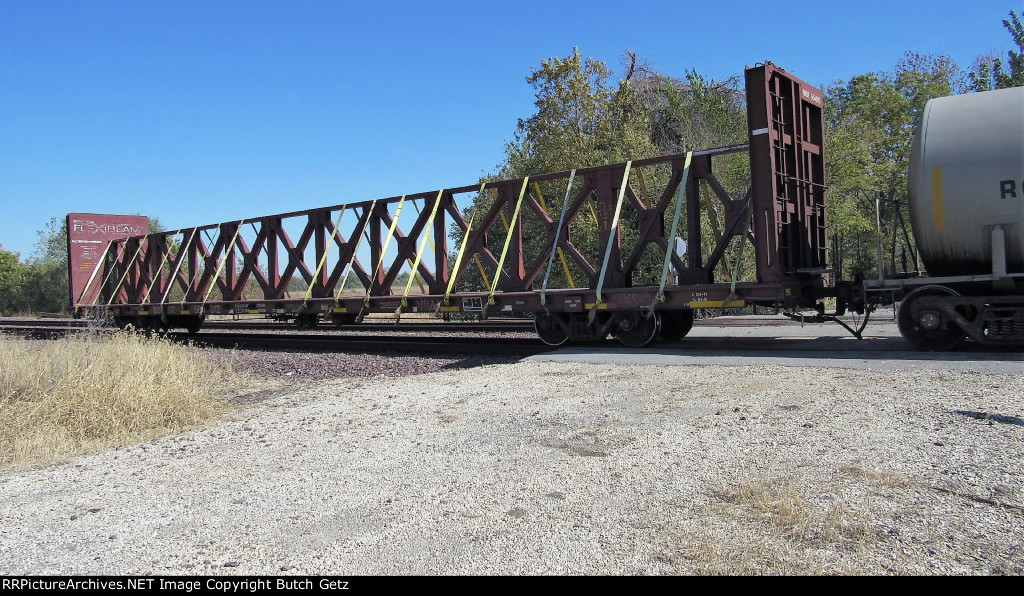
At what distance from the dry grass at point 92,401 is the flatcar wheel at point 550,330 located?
6640 millimetres

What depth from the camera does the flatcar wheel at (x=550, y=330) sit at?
1398cm

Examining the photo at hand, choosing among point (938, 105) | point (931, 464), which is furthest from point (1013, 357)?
point (931, 464)

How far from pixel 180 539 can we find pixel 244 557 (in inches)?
24.3

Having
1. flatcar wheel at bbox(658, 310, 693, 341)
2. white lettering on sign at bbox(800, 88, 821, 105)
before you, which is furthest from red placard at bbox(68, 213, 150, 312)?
white lettering on sign at bbox(800, 88, 821, 105)

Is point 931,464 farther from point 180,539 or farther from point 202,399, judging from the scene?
point 202,399

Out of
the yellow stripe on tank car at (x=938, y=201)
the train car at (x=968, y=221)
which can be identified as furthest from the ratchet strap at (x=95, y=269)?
the yellow stripe on tank car at (x=938, y=201)

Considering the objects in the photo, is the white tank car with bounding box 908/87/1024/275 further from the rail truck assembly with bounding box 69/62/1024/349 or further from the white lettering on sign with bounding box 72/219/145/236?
the white lettering on sign with bounding box 72/219/145/236

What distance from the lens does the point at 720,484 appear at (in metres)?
4.77

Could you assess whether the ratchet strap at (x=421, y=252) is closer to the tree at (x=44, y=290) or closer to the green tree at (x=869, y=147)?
the green tree at (x=869, y=147)

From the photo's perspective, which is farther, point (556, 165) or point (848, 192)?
point (848, 192)

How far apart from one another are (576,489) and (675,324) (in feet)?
31.3

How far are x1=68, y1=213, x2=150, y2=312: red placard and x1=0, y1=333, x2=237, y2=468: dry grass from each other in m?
17.9

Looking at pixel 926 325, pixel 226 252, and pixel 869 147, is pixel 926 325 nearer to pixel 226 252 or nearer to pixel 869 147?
pixel 226 252

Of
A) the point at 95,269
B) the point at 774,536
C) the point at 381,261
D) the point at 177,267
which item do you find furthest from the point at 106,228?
the point at 774,536
